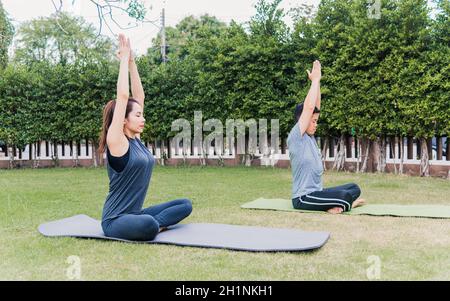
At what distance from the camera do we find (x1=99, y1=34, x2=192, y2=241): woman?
342cm

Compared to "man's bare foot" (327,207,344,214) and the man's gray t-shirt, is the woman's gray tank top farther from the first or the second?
"man's bare foot" (327,207,344,214)

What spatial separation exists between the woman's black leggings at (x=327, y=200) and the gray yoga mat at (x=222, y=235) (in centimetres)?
107

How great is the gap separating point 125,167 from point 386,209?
2.92 metres

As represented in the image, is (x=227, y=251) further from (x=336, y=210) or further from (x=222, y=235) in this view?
(x=336, y=210)

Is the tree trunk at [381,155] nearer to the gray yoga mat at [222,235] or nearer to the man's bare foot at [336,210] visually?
the man's bare foot at [336,210]

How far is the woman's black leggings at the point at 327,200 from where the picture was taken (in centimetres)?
490

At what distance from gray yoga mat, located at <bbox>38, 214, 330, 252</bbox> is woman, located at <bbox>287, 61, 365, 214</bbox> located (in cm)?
110

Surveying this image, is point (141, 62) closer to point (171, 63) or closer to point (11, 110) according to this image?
point (171, 63)

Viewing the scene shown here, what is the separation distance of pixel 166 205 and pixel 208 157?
7577 mm

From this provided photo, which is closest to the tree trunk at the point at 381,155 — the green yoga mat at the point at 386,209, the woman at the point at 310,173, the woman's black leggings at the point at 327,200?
the green yoga mat at the point at 386,209

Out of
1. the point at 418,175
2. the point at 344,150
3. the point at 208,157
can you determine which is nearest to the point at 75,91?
the point at 208,157

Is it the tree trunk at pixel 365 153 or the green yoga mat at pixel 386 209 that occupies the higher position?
the tree trunk at pixel 365 153

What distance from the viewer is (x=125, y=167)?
357cm

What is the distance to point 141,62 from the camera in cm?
1130
